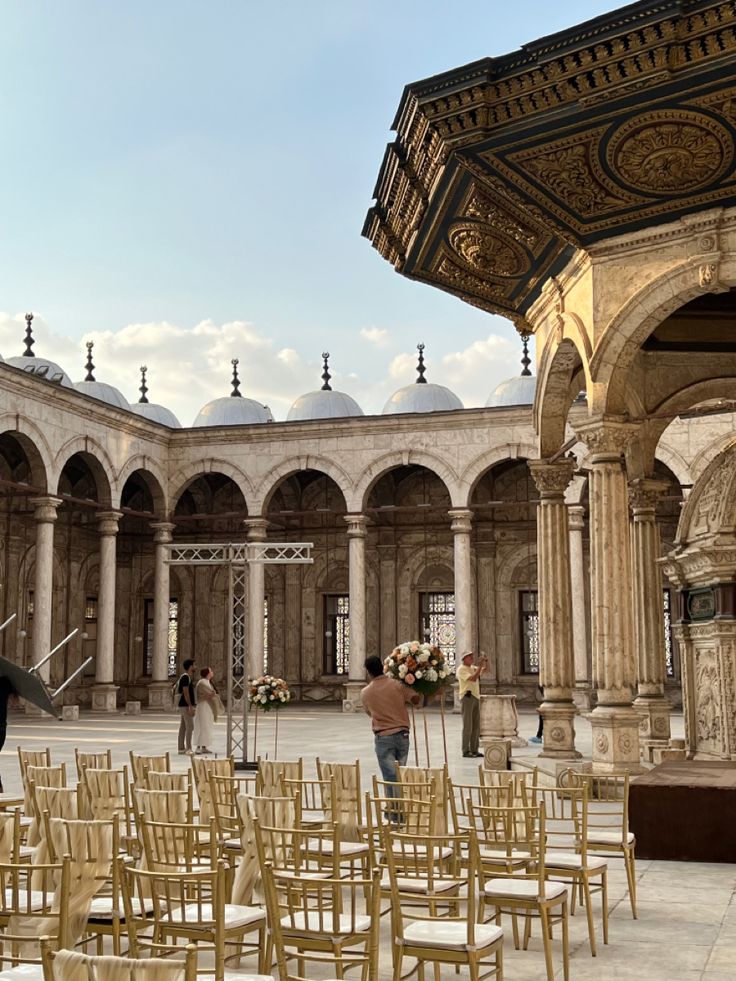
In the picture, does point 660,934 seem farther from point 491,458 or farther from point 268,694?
point 491,458

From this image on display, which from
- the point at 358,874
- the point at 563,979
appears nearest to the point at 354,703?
the point at 358,874

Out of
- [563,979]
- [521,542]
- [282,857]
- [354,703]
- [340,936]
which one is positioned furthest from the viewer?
[521,542]

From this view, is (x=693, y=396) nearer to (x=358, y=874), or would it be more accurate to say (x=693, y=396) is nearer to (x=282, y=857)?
(x=358, y=874)

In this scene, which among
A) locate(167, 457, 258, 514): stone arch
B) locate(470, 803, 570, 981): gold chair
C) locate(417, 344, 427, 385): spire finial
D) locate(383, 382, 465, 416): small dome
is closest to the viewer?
locate(470, 803, 570, 981): gold chair

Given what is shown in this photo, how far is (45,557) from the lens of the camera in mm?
23000

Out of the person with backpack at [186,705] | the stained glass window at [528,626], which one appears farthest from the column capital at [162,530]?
the person with backpack at [186,705]

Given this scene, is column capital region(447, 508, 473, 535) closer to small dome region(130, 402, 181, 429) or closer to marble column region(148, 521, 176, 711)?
marble column region(148, 521, 176, 711)

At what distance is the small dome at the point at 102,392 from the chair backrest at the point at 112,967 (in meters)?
30.4

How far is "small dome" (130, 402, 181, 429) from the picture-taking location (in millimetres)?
34594

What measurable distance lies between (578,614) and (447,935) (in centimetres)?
2064

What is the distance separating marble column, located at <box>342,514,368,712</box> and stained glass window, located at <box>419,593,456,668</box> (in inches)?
130

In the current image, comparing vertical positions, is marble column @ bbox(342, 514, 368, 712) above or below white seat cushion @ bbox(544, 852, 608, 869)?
above

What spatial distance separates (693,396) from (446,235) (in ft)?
12.9

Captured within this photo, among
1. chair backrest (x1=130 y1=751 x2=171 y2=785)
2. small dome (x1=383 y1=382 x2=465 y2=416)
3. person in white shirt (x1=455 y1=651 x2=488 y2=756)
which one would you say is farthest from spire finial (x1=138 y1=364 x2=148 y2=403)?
chair backrest (x1=130 y1=751 x2=171 y2=785)
